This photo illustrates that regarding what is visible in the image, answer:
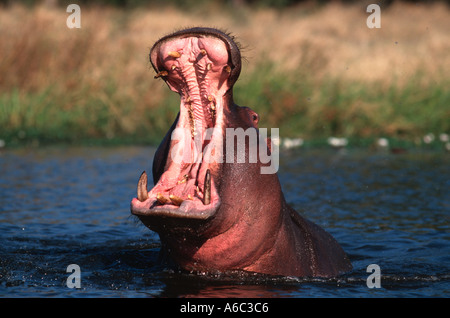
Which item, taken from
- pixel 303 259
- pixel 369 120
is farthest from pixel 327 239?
pixel 369 120

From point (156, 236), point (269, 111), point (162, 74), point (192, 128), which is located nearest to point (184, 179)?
point (192, 128)

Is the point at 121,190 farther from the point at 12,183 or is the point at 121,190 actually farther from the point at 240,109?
the point at 240,109

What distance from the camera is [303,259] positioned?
480 cm

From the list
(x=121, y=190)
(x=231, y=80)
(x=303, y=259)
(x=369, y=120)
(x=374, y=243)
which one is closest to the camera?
(x=231, y=80)

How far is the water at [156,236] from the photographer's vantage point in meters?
4.71

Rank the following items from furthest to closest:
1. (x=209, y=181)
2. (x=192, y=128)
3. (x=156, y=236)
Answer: (x=156, y=236), (x=192, y=128), (x=209, y=181)

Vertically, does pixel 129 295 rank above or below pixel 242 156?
below

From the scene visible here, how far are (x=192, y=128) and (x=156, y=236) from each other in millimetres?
2425

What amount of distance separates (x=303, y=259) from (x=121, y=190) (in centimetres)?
397

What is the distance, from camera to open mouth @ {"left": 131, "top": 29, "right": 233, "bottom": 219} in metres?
3.96

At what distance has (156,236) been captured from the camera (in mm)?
6590

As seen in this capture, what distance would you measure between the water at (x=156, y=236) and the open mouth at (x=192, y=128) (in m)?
0.65

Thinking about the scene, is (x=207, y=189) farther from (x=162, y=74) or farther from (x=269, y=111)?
(x=269, y=111)
